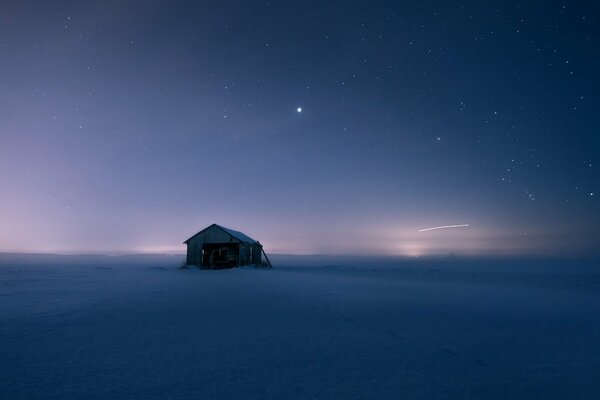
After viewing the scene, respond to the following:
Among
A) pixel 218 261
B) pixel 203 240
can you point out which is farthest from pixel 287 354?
pixel 218 261

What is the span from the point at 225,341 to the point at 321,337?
6.43 ft

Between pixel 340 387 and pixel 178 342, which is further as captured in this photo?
pixel 178 342

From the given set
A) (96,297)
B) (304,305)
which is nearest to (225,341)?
(304,305)

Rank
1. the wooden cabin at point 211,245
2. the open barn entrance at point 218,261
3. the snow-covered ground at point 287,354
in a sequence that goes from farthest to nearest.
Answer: the open barn entrance at point 218,261 → the wooden cabin at point 211,245 → the snow-covered ground at point 287,354

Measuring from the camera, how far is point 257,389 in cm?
360

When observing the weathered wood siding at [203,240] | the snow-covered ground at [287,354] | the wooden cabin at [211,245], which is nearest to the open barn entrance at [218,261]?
the wooden cabin at [211,245]

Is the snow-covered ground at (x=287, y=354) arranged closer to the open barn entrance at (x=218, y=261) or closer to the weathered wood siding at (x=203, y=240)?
the weathered wood siding at (x=203, y=240)

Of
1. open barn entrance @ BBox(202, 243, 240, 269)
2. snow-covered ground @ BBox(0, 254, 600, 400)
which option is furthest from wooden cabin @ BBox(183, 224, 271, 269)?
snow-covered ground @ BBox(0, 254, 600, 400)

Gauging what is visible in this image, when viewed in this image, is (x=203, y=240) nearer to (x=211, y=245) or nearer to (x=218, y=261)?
(x=211, y=245)

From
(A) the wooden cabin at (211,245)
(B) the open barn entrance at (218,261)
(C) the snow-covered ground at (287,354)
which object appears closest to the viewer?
(C) the snow-covered ground at (287,354)

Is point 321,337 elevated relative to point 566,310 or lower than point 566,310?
elevated

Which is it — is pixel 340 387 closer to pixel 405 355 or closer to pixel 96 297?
pixel 405 355

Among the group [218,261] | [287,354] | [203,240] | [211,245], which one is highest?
[203,240]

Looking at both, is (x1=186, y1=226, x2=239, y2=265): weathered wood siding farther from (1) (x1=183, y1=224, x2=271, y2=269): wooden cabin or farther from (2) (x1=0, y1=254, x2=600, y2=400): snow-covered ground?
(2) (x1=0, y1=254, x2=600, y2=400): snow-covered ground
